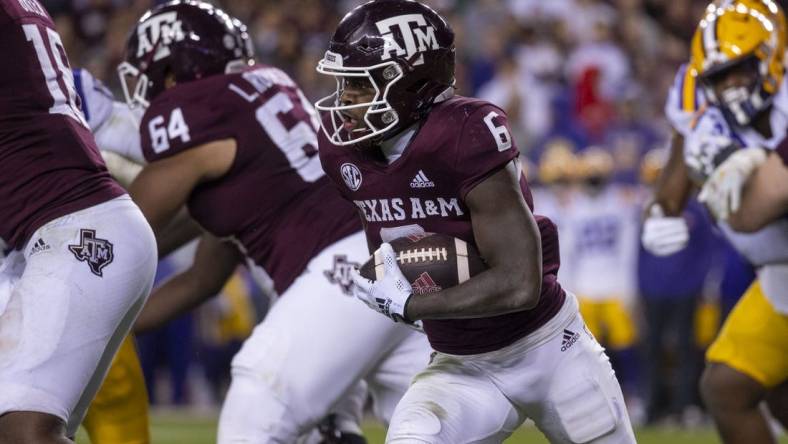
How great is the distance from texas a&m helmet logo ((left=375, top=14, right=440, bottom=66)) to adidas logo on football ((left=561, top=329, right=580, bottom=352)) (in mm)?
825

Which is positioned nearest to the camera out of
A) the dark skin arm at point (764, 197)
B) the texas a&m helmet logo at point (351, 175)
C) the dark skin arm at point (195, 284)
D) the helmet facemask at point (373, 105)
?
the helmet facemask at point (373, 105)

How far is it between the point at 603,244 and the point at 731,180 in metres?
5.64

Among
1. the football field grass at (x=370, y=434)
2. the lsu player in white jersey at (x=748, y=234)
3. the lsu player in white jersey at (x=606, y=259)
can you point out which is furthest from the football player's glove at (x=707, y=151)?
the lsu player in white jersey at (x=606, y=259)

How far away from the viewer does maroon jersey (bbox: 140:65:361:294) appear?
4.22 m

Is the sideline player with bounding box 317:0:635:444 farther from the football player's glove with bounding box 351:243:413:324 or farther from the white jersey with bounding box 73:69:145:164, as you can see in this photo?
the white jersey with bounding box 73:69:145:164

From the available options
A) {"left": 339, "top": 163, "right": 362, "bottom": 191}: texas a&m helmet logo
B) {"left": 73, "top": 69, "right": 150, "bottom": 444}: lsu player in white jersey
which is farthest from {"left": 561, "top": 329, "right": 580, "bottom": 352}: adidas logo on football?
{"left": 73, "top": 69, "right": 150, "bottom": 444}: lsu player in white jersey

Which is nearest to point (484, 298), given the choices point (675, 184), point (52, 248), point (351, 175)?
point (351, 175)

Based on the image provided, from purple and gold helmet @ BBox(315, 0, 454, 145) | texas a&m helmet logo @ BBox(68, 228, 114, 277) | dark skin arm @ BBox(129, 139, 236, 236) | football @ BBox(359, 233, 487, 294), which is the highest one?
purple and gold helmet @ BBox(315, 0, 454, 145)

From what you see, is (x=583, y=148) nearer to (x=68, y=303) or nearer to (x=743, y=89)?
(x=743, y=89)

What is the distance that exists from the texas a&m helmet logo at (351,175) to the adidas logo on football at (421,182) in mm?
186

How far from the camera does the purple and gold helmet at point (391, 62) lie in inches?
135

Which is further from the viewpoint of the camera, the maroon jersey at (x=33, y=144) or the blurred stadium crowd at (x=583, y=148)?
the blurred stadium crowd at (x=583, y=148)

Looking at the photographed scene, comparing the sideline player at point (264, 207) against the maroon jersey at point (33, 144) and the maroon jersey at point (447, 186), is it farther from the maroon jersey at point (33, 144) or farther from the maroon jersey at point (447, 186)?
the maroon jersey at point (33, 144)

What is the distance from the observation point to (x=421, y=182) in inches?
133
